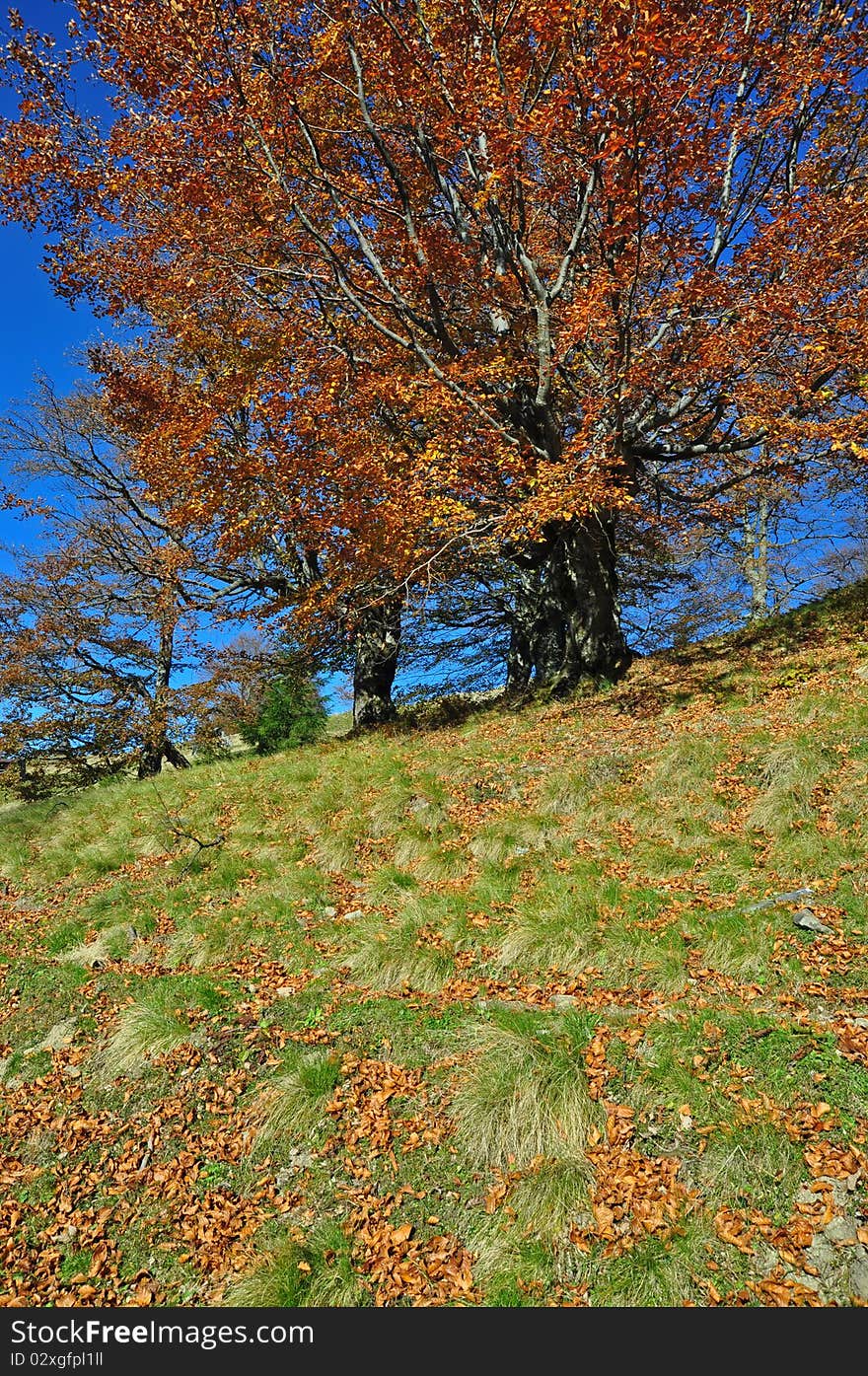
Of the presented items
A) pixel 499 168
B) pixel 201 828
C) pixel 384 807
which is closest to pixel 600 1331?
pixel 384 807

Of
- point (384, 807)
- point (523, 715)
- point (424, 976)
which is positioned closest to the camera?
point (424, 976)

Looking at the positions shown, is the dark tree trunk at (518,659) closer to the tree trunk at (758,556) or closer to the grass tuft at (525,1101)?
the tree trunk at (758,556)

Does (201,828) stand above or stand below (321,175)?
below

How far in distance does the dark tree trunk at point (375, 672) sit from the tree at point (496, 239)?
4.22m

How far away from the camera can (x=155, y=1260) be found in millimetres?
4312

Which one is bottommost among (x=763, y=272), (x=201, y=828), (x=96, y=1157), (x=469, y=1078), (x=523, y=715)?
(x=96, y=1157)

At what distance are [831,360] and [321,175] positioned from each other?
30.9 ft

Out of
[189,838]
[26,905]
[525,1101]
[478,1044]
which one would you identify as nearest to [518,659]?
[189,838]

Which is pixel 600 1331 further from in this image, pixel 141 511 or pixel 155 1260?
pixel 141 511

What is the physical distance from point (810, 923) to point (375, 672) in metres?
14.9

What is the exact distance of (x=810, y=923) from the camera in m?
5.56

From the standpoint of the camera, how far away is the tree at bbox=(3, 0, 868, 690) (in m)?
9.73

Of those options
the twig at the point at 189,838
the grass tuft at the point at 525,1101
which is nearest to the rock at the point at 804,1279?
the grass tuft at the point at 525,1101

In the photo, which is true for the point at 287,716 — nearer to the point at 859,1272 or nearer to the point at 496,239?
the point at 496,239
